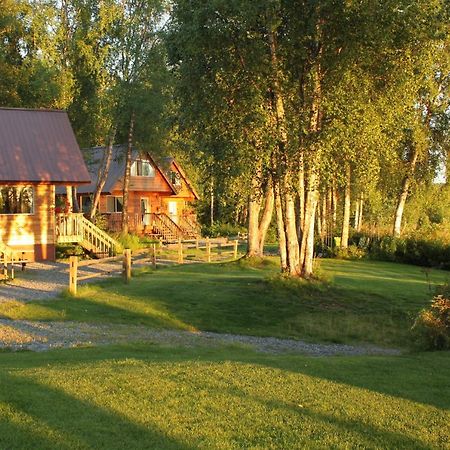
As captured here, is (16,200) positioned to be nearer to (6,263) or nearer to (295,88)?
(6,263)

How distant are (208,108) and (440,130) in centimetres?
2161

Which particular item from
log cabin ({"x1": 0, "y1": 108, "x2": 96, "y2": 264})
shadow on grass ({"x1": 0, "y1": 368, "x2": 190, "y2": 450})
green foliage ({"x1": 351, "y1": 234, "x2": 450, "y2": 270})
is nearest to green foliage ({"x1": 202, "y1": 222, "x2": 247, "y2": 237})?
green foliage ({"x1": 351, "y1": 234, "x2": 450, "y2": 270})

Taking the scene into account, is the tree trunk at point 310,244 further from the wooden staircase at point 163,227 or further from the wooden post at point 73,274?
the wooden staircase at point 163,227

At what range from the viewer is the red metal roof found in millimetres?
26953

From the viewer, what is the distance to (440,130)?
35.8 metres

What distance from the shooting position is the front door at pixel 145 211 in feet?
155

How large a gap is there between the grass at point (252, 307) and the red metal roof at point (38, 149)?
810 centimetres

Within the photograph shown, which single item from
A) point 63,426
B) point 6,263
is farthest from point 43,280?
point 63,426

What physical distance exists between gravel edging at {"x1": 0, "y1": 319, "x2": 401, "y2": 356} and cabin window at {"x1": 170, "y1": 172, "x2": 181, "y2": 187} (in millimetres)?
36426

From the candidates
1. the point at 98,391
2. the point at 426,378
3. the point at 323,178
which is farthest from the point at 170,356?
the point at 323,178

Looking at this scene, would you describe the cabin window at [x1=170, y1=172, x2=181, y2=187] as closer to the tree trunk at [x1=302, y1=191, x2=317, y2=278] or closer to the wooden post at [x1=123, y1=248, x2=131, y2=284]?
the wooden post at [x1=123, y1=248, x2=131, y2=284]

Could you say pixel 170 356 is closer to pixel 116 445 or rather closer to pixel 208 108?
pixel 116 445

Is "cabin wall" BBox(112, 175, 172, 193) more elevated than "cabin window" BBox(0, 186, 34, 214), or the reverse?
"cabin wall" BBox(112, 175, 172, 193)

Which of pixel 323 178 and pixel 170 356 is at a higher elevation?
pixel 323 178
